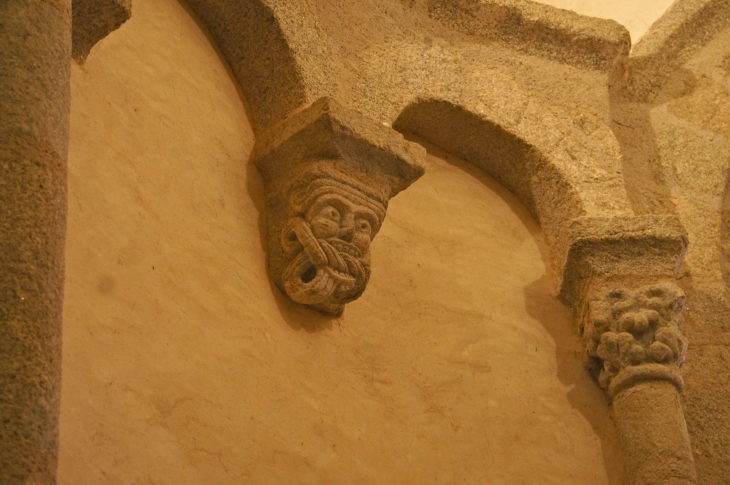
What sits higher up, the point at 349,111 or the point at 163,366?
the point at 349,111

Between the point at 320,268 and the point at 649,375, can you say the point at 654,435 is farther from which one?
the point at 320,268

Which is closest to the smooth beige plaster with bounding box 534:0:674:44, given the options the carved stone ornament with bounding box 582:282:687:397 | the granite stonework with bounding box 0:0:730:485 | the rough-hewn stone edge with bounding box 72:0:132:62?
the granite stonework with bounding box 0:0:730:485

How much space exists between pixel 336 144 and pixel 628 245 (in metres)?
1.13

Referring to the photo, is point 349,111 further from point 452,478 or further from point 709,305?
point 709,305

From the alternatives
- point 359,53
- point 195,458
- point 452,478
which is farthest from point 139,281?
point 359,53

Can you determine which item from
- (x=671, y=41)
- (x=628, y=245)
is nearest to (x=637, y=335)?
(x=628, y=245)

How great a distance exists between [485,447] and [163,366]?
1157mm

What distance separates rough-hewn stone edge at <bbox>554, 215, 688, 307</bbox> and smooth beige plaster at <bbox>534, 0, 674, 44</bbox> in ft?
5.73

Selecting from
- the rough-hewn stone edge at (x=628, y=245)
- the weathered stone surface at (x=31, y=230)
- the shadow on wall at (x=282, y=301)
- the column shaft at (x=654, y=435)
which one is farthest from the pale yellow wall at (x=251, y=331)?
the weathered stone surface at (x=31, y=230)

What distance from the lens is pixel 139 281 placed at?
7.77 feet

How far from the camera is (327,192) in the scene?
280 cm

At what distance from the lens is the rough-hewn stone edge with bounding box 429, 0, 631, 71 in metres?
3.80

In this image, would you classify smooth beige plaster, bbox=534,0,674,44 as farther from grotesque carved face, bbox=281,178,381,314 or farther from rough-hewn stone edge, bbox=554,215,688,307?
grotesque carved face, bbox=281,178,381,314

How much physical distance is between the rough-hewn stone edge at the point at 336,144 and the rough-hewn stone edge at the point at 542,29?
3.24 feet
